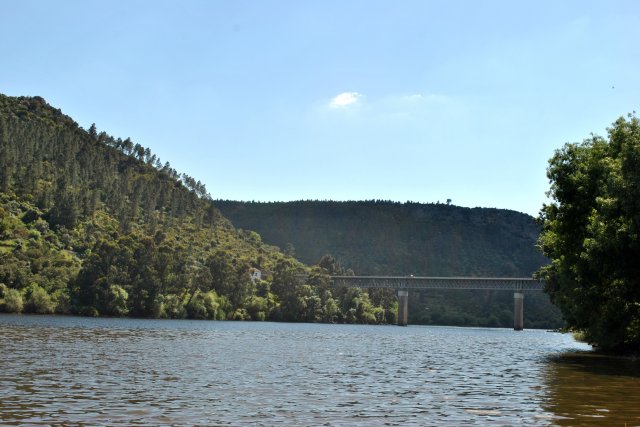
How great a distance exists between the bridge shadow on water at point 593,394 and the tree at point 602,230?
7.64 meters

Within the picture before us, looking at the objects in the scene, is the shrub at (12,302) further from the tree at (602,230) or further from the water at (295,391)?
the tree at (602,230)

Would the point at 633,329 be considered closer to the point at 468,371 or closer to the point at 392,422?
the point at 468,371

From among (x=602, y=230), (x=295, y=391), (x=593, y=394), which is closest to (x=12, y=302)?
(x=602, y=230)

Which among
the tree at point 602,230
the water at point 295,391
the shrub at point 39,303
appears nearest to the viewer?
the water at point 295,391

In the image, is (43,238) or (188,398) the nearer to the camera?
(188,398)

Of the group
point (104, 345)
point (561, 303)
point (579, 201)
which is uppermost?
point (579, 201)

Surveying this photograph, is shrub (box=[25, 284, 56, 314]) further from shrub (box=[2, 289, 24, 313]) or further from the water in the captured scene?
the water

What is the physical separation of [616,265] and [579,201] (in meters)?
13.6

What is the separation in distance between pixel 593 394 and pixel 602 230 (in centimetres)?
2178

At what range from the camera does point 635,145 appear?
4919 centimetres

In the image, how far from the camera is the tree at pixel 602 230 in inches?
1980

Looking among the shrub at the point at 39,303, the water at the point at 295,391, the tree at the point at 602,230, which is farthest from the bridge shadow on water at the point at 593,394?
the shrub at the point at 39,303

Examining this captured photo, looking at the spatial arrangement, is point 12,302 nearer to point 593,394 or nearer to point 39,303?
point 39,303

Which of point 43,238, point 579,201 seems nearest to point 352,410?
point 579,201
